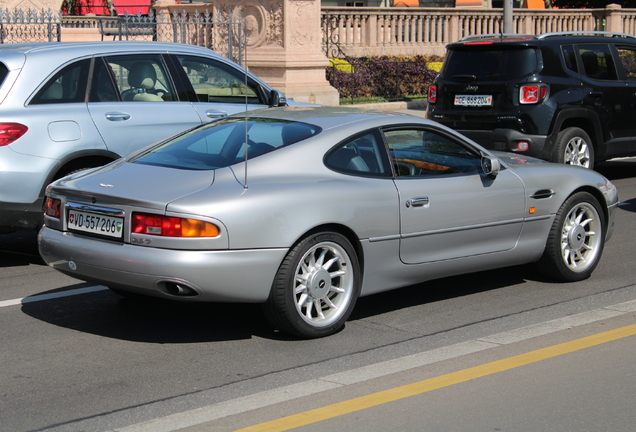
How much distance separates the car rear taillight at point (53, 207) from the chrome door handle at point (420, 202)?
2.30 m

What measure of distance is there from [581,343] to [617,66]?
7.51 m

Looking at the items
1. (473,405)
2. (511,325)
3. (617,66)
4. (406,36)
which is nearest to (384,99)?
(406,36)

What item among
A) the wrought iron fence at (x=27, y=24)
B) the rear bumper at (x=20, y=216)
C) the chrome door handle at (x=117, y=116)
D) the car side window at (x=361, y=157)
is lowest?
the rear bumper at (x=20, y=216)

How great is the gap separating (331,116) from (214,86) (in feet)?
9.79

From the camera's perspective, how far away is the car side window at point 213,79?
28.3ft

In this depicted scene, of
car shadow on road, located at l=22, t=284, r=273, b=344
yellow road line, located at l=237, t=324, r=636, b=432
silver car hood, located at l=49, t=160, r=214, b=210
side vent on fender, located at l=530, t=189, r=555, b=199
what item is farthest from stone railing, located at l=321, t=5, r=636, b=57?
yellow road line, located at l=237, t=324, r=636, b=432

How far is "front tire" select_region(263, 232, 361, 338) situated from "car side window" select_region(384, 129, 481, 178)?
0.81 m

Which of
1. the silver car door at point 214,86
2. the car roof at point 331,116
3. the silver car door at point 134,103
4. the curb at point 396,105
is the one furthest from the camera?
the curb at point 396,105

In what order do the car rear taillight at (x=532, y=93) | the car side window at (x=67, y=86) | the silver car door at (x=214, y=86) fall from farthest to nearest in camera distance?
1. the car rear taillight at (x=532, y=93)
2. the silver car door at (x=214, y=86)
3. the car side window at (x=67, y=86)

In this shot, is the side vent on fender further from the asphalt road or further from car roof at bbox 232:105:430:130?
car roof at bbox 232:105:430:130

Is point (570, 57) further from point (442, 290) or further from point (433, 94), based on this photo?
point (442, 290)

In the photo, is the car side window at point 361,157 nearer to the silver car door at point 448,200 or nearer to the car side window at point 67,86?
the silver car door at point 448,200

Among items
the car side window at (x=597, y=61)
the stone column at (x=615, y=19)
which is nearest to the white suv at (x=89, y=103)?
the car side window at (x=597, y=61)

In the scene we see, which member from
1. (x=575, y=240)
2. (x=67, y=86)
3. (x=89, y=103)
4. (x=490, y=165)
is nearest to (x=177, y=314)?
(x=490, y=165)
